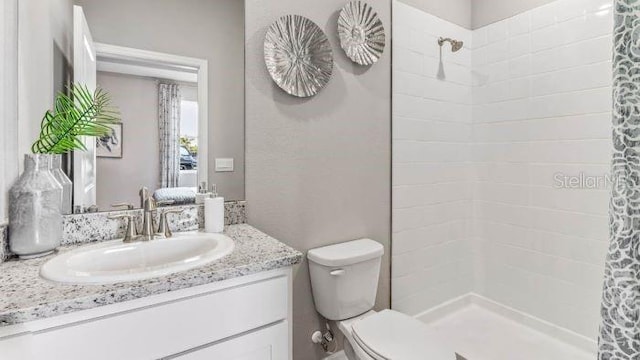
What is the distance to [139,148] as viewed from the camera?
1.26 metres

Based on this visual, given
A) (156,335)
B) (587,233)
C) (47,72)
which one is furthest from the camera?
(587,233)

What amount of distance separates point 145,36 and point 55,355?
109 cm

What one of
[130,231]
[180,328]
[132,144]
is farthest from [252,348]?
[132,144]

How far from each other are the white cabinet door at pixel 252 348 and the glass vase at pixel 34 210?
21.4 inches

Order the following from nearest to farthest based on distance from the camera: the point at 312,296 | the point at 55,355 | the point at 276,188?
the point at 55,355
the point at 276,188
the point at 312,296

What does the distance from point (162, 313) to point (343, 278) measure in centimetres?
87

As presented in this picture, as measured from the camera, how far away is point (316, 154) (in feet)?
5.39

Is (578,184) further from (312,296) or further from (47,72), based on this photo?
(47,72)

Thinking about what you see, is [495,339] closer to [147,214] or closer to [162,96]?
[147,214]

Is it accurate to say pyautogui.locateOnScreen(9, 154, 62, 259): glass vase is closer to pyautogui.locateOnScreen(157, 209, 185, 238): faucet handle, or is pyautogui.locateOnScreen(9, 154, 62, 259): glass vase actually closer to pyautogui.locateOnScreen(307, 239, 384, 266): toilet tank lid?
pyautogui.locateOnScreen(157, 209, 185, 238): faucet handle

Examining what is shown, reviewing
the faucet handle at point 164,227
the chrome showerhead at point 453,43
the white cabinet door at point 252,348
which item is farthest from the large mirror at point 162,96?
the chrome showerhead at point 453,43

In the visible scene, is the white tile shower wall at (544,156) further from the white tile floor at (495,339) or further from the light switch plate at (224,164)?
the light switch plate at (224,164)

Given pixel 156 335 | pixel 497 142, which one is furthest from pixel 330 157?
→ pixel 497 142

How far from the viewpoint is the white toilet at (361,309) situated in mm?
1254
